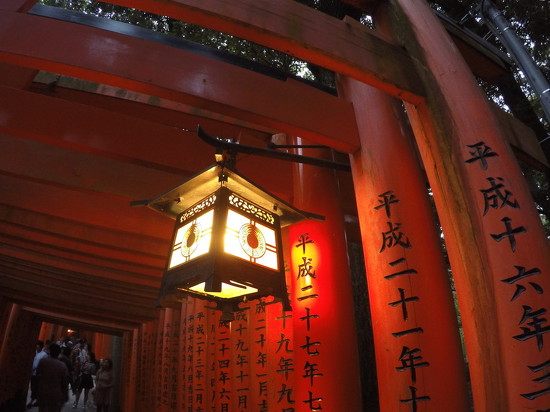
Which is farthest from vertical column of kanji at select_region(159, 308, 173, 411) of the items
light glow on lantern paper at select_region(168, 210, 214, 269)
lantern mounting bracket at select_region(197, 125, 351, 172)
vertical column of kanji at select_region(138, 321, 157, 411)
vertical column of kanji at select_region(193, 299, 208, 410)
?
lantern mounting bracket at select_region(197, 125, 351, 172)

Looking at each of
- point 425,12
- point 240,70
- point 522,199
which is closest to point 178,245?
point 240,70

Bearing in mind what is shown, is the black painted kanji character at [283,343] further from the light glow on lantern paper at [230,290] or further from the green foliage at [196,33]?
the green foliage at [196,33]

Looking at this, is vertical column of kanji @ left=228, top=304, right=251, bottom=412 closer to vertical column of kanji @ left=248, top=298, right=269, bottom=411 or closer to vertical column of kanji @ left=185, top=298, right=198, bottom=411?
vertical column of kanji @ left=248, top=298, right=269, bottom=411

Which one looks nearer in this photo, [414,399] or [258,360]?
[414,399]

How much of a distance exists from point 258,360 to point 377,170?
322cm

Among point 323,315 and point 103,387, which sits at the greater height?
point 323,315

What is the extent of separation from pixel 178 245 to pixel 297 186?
2095 millimetres

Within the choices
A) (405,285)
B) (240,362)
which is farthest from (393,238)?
(240,362)

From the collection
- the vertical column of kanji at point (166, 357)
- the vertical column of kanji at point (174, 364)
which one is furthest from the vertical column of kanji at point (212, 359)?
the vertical column of kanji at point (166, 357)

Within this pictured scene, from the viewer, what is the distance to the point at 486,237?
271cm

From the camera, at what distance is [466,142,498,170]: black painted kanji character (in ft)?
9.84

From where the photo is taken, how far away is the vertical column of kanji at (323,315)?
4125mm

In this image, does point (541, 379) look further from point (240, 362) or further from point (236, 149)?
point (240, 362)

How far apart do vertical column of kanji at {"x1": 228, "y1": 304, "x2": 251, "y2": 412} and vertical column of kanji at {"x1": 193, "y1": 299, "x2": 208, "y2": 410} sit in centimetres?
125
